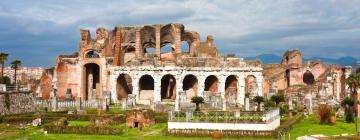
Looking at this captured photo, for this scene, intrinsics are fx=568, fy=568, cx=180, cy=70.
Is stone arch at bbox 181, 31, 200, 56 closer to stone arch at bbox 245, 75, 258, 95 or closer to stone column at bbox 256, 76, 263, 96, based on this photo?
stone arch at bbox 245, 75, 258, 95

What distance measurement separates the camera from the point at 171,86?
83438mm

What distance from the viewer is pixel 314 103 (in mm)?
65750

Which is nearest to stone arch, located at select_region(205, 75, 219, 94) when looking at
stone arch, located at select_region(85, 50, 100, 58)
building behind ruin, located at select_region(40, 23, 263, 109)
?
building behind ruin, located at select_region(40, 23, 263, 109)

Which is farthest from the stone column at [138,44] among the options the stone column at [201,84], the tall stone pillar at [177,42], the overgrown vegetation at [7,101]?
the overgrown vegetation at [7,101]


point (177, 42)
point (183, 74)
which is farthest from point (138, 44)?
point (183, 74)

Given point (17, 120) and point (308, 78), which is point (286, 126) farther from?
point (308, 78)

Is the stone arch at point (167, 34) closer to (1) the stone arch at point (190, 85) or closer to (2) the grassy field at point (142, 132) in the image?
(1) the stone arch at point (190, 85)

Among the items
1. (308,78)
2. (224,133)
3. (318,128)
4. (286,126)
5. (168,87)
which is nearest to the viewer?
(224,133)

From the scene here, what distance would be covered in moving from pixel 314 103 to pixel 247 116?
26366 millimetres

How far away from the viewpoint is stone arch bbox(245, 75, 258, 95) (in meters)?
77.0

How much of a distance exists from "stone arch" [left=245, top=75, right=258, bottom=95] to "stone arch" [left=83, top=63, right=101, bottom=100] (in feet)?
71.2

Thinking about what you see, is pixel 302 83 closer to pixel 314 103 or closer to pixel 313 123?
pixel 314 103

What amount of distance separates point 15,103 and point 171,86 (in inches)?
1192

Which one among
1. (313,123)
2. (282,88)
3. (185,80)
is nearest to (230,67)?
(185,80)
